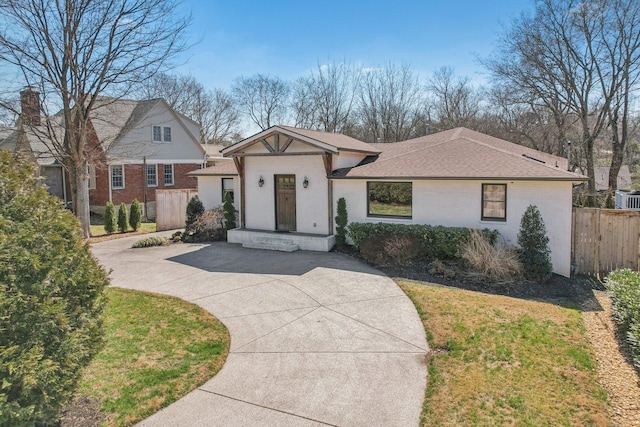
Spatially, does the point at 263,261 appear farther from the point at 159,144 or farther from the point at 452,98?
the point at 452,98

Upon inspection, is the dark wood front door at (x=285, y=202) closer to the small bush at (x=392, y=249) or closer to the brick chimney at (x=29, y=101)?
the small bush at (x=392, y=249)

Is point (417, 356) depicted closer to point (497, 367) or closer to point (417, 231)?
point (497, 367)

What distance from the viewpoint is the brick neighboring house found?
80.3ft

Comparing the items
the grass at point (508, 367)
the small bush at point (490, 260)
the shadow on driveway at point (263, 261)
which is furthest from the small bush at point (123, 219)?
the grass at point (508, 367)

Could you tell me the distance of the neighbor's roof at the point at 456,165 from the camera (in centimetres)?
1163

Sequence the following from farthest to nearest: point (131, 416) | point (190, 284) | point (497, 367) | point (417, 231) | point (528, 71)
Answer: point (528, 71), point (417, 231), point (190, 284), point (497, 367), point (131, 416)

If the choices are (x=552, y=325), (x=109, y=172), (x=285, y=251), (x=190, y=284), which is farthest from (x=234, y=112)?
(x=552, y=325)

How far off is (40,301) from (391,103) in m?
38.9

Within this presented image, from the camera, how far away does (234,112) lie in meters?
48.5

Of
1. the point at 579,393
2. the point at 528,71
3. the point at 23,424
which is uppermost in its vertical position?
the point at 528,71

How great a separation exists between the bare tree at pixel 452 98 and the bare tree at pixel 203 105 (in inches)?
916

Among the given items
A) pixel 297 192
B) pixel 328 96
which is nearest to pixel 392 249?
pixel 297 192

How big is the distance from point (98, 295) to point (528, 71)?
2829cm

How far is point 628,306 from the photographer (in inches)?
276
